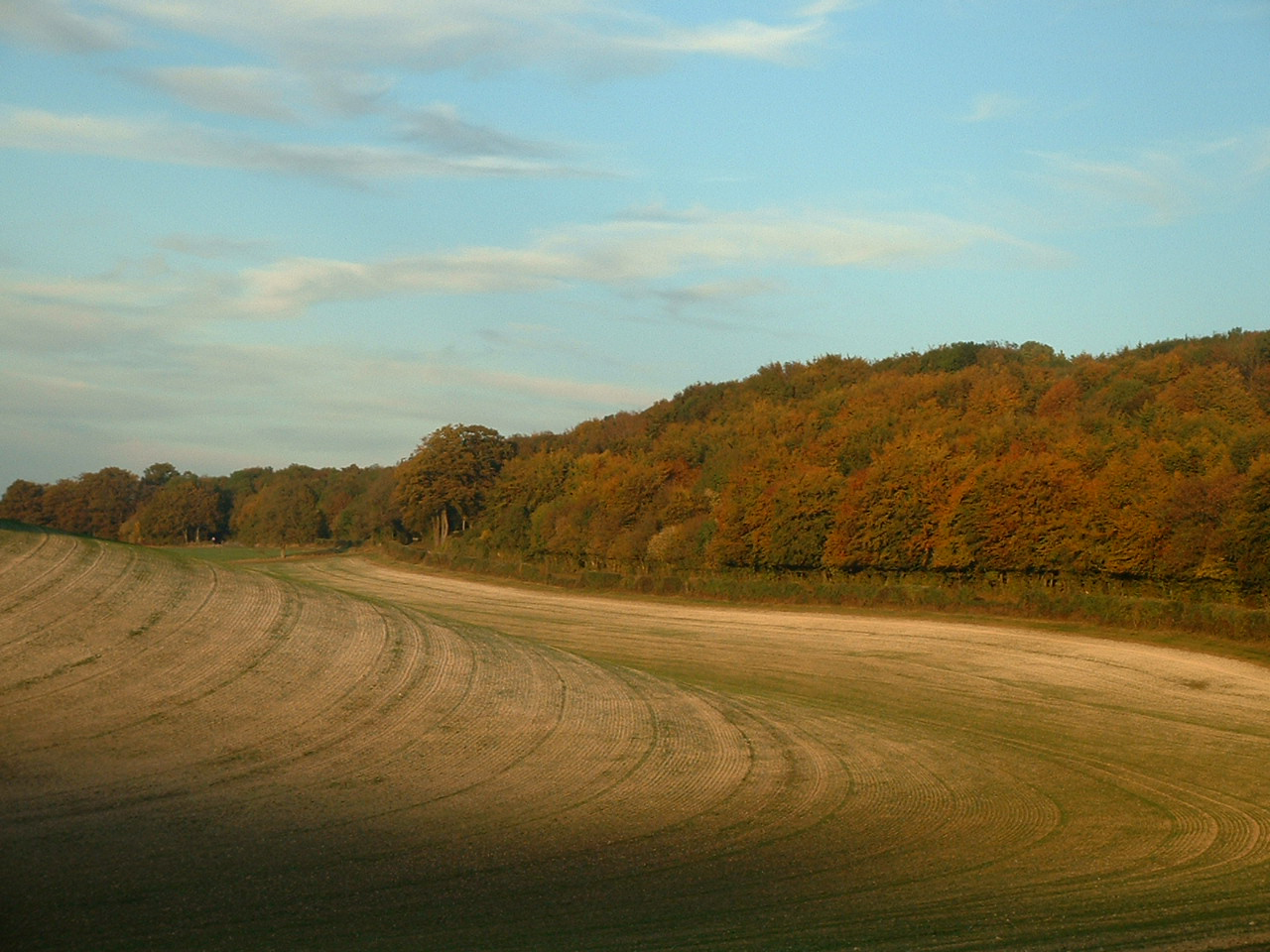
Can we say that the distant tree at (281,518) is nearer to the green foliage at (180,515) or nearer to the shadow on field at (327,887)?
the green foliage at (180,515)

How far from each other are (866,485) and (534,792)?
48.2 metres

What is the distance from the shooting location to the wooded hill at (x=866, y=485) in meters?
53.4

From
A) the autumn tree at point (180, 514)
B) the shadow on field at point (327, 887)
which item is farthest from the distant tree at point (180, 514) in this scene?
the shadow on field at point (327, 887)

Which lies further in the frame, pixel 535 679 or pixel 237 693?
pixel 535 679

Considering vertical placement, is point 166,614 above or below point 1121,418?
below

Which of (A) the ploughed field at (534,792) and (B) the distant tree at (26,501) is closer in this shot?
(A) the ploughed field at (534,792)

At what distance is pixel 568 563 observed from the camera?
8700 cm

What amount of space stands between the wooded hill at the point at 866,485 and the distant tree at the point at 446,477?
0.22 meters

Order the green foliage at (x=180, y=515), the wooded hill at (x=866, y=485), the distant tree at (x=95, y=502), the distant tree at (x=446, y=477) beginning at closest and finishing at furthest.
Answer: the wooded hill at (x=866, y=485) → the distant tree at (x=95, y=502) → the green foliage at (x=180, y=515) → the distant tree at (x=446, y=477)

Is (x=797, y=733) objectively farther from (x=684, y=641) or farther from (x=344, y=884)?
(x=684, y=641)

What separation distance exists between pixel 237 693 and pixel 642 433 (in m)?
98.6

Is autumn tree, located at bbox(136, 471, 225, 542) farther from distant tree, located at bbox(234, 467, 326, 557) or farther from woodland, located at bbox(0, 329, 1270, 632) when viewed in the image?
distant tree, located at bbox(234, 467, 326, 557)

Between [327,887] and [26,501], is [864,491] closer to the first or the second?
[26,501]

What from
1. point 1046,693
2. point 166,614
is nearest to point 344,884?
point 166,614
